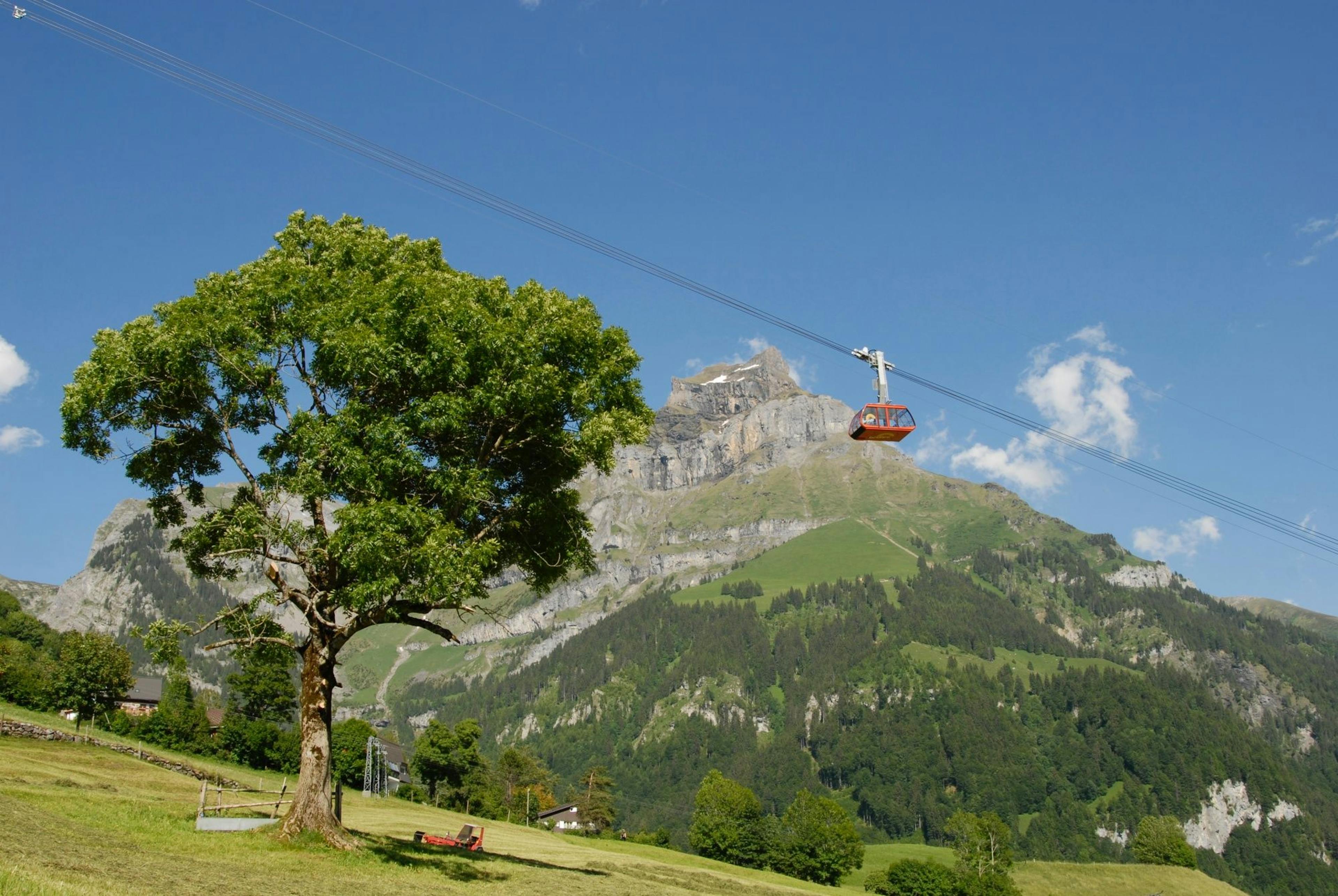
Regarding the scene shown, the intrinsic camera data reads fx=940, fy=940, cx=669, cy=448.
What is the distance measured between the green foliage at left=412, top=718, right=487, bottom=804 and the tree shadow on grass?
10192 centimetres

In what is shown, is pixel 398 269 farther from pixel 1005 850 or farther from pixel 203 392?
pixel 1005 850

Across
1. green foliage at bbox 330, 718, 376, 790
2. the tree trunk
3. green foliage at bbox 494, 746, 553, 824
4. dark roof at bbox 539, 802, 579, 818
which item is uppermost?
the tree trunk

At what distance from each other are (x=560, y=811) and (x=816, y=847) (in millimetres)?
56373

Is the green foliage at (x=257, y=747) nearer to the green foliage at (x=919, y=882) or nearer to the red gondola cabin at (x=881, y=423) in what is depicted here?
the green foliage at (x=919, y=882)

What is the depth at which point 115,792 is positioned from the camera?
3941 cm

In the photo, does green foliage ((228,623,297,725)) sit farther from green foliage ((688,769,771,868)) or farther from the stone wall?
green foliage ((688,769,771,868))

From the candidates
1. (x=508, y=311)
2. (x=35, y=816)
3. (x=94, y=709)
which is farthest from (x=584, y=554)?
(x=94, y=709)

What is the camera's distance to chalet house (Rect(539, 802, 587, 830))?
155 m

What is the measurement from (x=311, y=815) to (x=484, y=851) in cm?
1405

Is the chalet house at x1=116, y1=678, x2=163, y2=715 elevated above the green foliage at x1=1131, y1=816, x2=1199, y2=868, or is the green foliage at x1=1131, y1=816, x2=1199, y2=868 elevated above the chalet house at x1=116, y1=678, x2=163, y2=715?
the chalet house at x1=116, y1=678, x2=163, y2=715

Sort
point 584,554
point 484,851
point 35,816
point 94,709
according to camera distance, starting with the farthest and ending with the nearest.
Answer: point 94,709 → point 484,851 → point 584,554 → point 35,816

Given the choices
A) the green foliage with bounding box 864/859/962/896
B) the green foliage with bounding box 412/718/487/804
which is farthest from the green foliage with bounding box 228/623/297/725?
the green foliage with bounding box 864/859/962/896

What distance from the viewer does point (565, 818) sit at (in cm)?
16088

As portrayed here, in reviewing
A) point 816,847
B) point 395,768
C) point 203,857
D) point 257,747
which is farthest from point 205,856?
point 395,768
